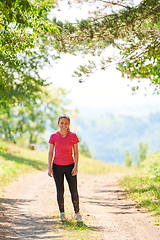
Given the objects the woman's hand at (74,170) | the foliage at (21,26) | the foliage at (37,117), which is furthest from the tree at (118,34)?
the foliage at (37,117)

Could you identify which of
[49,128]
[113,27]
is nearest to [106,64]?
[113,27]

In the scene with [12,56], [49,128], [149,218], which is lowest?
[149,218]

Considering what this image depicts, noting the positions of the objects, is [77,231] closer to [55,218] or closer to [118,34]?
[55,218]

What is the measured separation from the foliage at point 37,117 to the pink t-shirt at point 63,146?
147 ft

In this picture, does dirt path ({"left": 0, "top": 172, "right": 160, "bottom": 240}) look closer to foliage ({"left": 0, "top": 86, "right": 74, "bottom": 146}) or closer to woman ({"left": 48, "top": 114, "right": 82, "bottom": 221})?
woman ({"left": 48, "top": 114, "right": 82, "bottom": 221})

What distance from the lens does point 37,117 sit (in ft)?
178

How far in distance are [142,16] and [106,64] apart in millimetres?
2916

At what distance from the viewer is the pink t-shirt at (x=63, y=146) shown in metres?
7.89

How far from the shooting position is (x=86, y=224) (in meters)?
7.97

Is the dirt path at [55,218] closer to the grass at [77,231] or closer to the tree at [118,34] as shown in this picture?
the grass at [77,231]

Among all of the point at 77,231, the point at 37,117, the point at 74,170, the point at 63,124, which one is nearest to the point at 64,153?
the point at 74,170

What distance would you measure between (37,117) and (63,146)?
1844 inches

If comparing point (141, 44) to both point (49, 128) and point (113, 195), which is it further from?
point (49, 128)

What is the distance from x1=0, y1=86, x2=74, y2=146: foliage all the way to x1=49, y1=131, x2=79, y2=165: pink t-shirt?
44.7m
